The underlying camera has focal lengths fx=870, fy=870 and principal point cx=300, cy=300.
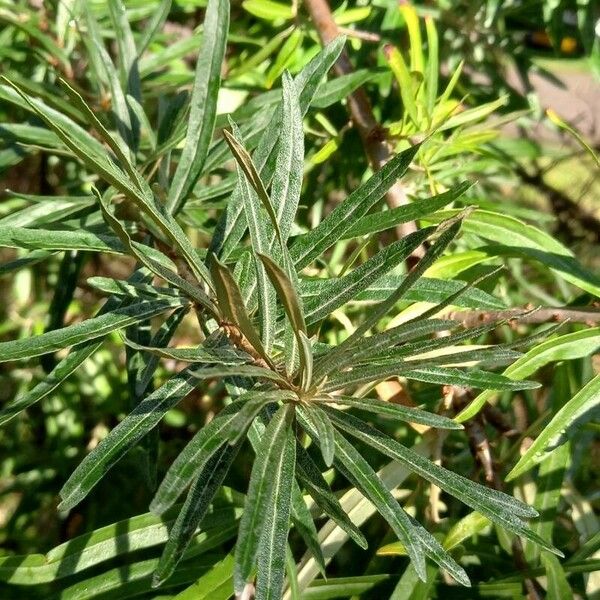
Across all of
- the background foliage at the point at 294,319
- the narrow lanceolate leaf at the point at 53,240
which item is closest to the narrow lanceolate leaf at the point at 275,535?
the background foliage at the point at 294,319

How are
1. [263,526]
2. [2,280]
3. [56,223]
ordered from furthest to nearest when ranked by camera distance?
[2,280] < [56,223] < [263,526]

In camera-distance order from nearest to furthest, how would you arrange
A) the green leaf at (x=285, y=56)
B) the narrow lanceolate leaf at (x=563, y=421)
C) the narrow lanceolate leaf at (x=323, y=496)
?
1. the narrow lanceolate leaf at (x=323, y=496)
2. the narrow lanceolate leaf at (x=563, y=421)
3. the green leaf at (x=285, y=56)

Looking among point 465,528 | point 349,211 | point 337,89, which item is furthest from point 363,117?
point 465,528

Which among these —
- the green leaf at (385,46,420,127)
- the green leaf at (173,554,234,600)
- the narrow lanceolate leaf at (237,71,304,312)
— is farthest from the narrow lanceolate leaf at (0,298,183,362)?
the green leaf at (385,46,420,127)

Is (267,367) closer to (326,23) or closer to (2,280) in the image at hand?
(326,23)

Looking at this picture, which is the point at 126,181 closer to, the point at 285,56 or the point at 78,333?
the point at 78,333

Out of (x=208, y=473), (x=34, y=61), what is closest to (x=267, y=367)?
(x=208, y=473)

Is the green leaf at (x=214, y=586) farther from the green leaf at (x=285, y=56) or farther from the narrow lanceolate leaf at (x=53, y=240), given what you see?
the green leaf at (x=285, y=56)
